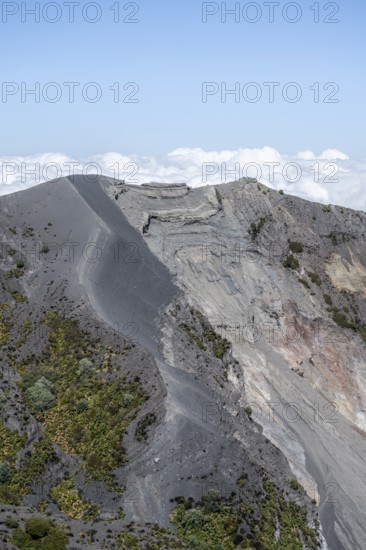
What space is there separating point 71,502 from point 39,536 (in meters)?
7.83

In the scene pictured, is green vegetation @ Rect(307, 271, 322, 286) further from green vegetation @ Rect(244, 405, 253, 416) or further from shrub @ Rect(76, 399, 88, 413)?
shrub @ Rect(76, 399, 88, 413)

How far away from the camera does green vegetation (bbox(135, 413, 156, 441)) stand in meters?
49.1

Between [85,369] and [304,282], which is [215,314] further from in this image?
[85,369]

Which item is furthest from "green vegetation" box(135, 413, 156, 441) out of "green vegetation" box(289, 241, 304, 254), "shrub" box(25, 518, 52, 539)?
"green vegetation" box(289, 241, 304, 254)

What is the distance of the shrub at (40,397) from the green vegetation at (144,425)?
25.1 feet

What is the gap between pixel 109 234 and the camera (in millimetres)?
73812

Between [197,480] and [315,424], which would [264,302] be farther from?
[197,480]

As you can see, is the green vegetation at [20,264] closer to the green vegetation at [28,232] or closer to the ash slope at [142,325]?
the ash slope at [142,325]

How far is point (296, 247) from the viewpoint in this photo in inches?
3428

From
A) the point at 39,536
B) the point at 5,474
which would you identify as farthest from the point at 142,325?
the point at 39,536

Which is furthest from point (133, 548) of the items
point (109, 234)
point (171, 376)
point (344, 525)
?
point (109, 234)

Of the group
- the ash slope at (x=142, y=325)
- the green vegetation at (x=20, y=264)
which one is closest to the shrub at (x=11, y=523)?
the ash slope at (x=142, y=325)

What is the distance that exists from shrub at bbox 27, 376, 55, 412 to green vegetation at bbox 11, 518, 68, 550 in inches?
569

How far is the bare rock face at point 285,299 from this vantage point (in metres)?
64.8
